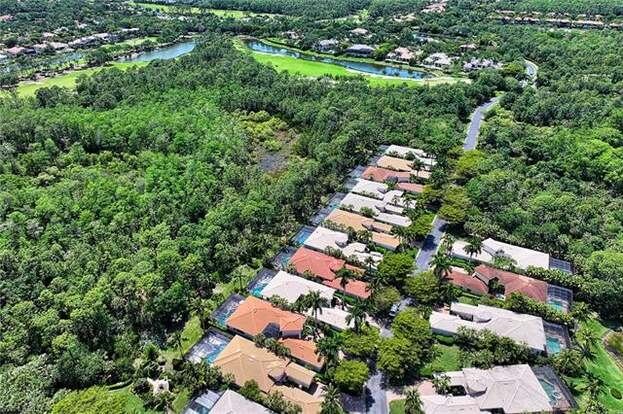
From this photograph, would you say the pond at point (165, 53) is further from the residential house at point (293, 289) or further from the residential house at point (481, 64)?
the residential house at point (293, 289)

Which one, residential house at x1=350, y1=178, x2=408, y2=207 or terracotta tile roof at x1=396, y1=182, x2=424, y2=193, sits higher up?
terracotta tile roof at x1=396, y1=182, x2=424, y2=193

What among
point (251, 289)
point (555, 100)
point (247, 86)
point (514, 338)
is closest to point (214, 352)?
point (251, 289)

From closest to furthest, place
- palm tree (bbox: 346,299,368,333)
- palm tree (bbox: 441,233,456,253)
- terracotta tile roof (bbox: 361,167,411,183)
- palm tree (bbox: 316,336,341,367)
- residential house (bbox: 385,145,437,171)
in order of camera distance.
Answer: palm tree (bbox: 316,336,341,367) < palm tree (bbox: 346,299,368,333) < palm tree (bbox: 441,233,456,253) < terracotta tile roof (bbox: 361,167,411,183) < residential house (bbox: 385,145,437,171)

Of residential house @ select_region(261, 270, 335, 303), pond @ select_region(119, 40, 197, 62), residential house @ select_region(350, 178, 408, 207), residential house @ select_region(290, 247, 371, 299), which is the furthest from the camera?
pond @ select_region(119, 40, 197, 62)

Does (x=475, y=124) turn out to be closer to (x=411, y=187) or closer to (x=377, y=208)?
(x=411, y=187)

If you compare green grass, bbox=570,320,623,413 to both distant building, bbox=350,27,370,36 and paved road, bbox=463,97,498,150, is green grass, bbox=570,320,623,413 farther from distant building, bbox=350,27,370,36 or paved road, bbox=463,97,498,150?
distant building, bbox=350,27,370,36

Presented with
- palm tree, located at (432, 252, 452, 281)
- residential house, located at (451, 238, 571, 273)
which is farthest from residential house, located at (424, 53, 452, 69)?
palm tree, located at (432, 252, 452, 281)

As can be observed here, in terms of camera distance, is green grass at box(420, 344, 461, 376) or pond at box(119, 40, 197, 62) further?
pond at box(119, 40, 197, 62)

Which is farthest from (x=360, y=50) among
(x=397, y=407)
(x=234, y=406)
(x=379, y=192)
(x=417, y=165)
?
(x=234, y=406)
